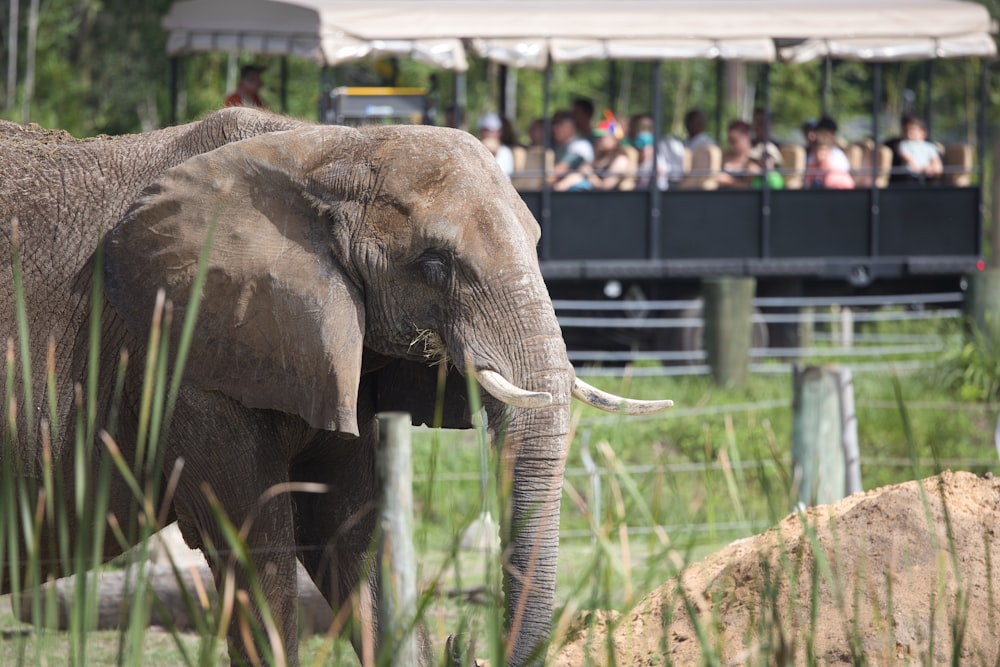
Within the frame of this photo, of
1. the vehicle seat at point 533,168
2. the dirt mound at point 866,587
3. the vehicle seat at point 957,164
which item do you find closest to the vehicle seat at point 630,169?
the vehicle seat at point 533,168

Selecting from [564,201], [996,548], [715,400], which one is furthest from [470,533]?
[564,201]

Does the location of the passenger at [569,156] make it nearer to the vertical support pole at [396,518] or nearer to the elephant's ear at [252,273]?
the elephant's ear at [252,273]

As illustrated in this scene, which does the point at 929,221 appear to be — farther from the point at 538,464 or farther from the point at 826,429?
the point at 538,464

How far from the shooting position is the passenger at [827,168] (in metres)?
14.3

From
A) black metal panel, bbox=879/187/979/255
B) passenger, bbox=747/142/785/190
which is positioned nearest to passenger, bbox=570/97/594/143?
passenger, bbox=747/142/785/190

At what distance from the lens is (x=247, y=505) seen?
189 inches

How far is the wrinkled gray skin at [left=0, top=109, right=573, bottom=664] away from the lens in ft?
15.0

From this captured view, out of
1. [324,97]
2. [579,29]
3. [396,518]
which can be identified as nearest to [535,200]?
[579,29]

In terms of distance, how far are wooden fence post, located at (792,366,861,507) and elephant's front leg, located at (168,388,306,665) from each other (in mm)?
3654

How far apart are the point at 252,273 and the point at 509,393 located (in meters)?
0.87

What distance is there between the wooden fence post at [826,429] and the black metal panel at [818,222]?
621cm

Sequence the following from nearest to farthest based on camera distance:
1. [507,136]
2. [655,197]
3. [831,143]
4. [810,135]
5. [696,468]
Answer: [696,468]
[655,197]
[507,136]
[831,143]
[810,135]

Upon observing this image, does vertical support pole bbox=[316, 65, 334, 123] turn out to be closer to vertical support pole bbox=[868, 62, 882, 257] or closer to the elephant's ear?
vertical support pole bbox=[868, 62, 882, 257]

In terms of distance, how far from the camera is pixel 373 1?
13.2m
